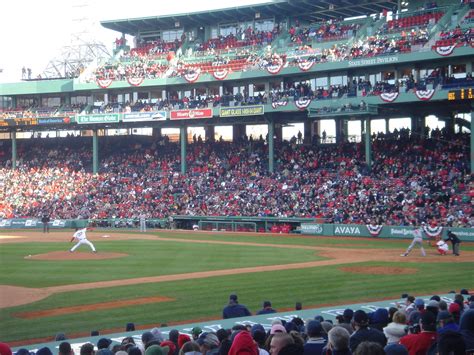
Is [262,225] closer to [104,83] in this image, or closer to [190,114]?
[190,114]

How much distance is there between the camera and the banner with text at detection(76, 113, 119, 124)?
58969 mm

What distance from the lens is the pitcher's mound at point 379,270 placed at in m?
24.7

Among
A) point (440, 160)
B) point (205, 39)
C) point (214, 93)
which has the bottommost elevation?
point (440, 160)

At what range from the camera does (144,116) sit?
57.8 metres

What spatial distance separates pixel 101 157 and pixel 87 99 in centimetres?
676

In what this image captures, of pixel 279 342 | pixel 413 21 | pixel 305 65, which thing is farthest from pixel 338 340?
pixel 413 21

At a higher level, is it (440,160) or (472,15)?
(472,15)

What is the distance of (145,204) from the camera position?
54.0 metres

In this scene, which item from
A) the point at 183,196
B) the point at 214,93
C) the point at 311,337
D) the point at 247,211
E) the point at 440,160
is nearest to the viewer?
Answer: the point at 311,337

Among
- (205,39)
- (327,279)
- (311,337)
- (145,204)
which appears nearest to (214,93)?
(205,39)

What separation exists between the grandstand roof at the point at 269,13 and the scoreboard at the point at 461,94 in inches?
650

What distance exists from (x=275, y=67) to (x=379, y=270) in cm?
2978

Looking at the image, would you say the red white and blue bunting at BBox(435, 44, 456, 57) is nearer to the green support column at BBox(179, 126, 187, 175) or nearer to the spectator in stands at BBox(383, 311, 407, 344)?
the green support column at BBox(179, 126, 187, 175)

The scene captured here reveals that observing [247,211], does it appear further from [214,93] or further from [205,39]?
[205,39]
